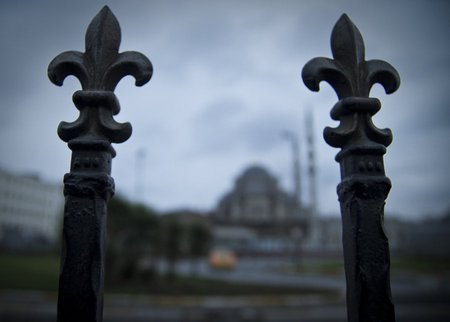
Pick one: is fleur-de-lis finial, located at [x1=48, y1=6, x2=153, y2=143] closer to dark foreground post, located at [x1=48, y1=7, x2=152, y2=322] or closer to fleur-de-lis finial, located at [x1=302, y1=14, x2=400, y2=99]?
dark foreground post, located at [x1=48, y1=7, x2=152, y2=322]

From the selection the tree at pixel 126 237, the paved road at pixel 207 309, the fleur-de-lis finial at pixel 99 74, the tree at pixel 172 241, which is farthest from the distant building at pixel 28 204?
the fleur-de-lis finial at pixel 99 74

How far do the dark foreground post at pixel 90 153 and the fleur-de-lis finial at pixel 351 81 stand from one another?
87 cm

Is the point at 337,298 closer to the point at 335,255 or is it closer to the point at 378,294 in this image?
the point at 378,294

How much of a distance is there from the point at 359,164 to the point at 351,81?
415mm

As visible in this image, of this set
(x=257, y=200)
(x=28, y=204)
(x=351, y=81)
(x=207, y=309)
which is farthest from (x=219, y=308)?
(x=28, y=204)

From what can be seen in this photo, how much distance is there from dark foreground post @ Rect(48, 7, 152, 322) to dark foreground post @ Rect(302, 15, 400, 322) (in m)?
0.95

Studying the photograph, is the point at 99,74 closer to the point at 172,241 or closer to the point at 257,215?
the point at 172,241

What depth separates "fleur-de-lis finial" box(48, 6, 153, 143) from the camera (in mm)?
1813

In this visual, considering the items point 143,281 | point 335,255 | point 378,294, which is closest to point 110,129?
point 378,294

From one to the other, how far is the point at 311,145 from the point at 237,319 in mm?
40055

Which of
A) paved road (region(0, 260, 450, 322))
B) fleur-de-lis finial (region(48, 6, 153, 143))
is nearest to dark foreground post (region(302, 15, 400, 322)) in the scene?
fleur-de-lis finial (region(48, 6, 153, 143))

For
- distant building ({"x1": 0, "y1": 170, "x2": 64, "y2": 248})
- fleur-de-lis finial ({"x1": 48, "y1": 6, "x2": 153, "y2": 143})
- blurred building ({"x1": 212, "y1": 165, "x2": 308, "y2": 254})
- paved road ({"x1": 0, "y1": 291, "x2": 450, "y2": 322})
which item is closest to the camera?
fleur-de-lis finial ({"x1": 48, "y1": 6, "x2": 153, "y2": 143})

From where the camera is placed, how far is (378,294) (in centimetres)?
172

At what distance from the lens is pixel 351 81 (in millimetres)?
1891
